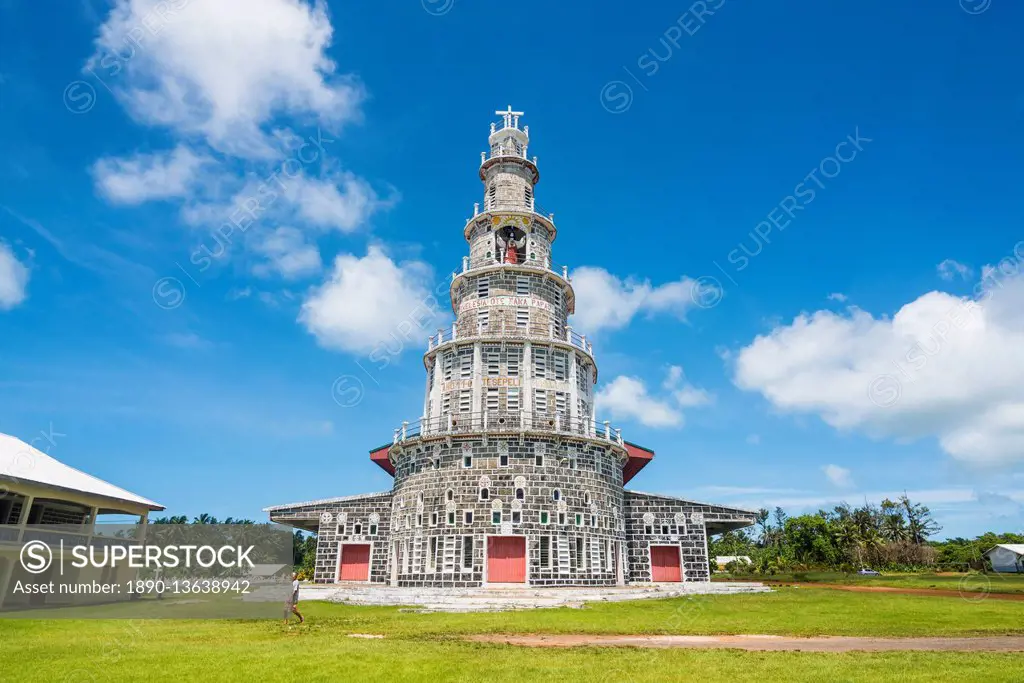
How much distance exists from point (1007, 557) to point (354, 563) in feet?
226

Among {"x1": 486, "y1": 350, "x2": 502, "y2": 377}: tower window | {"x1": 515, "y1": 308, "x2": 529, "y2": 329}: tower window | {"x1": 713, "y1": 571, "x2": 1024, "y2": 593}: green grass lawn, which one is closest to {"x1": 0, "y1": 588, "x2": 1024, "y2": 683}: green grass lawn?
{"x1": 486, "y1": 350, "x2": 502, "y2": 377}: tower window

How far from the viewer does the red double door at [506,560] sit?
31.8m

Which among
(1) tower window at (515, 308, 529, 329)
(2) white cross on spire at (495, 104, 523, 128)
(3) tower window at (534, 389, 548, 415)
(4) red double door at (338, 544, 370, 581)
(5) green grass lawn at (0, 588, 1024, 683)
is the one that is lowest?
(5) green grass lawn at (0, 588, 1024, 683)

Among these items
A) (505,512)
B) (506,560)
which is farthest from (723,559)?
(505,512)

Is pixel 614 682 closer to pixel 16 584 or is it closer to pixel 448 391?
pixel 448 391

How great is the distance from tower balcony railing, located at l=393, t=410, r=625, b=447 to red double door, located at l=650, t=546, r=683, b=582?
7464 millimetres

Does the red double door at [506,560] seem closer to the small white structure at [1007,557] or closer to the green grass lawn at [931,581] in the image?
the green grass lawn at [931,581]

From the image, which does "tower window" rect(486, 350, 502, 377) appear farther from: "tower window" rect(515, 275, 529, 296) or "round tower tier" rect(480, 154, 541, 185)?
"round tower tier" rect(480, 154, 541, 185)

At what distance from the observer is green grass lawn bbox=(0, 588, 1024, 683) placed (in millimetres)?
11062

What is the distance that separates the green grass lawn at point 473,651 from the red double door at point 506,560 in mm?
9329

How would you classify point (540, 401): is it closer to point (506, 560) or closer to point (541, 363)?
point (541, 363)

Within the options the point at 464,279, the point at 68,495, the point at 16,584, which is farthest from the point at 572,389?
the point at 16,584

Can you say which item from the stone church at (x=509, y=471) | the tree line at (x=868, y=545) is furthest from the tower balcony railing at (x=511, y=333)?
the tree line at (x=868, y=545)

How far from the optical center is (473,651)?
13.8 metres
